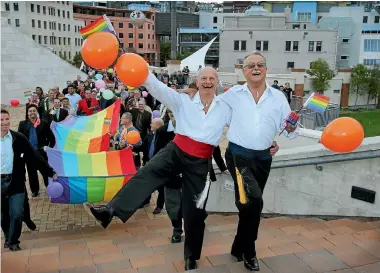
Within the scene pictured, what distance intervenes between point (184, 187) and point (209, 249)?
94 centimetres

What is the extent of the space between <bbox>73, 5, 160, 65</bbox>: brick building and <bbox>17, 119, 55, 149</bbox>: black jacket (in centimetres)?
6249

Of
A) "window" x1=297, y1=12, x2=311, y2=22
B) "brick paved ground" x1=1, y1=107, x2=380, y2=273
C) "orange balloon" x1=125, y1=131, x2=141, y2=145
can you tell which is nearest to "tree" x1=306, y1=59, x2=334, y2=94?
"orange balloon" x1=125, y1=131, x2=141, y2=145

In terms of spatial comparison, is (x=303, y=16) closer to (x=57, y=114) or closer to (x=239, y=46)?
(x=239, y=46)

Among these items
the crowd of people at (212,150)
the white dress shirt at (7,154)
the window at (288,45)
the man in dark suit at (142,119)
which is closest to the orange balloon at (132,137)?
the man in dark suit at (142,119)

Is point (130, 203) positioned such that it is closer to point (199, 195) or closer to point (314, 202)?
point (199, 195)

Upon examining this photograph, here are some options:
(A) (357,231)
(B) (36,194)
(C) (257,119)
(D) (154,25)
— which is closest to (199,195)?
(C) (257,119)

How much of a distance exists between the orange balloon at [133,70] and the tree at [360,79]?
107 ft

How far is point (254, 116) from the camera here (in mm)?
3246

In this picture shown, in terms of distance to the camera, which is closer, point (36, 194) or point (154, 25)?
point (36, 194)

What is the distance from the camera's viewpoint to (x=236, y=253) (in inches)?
142

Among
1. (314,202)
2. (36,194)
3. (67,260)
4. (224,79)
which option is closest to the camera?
(67,260)

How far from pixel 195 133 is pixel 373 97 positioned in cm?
3612

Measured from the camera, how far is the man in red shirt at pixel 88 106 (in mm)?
9422

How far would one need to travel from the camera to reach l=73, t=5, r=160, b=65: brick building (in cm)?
6812
